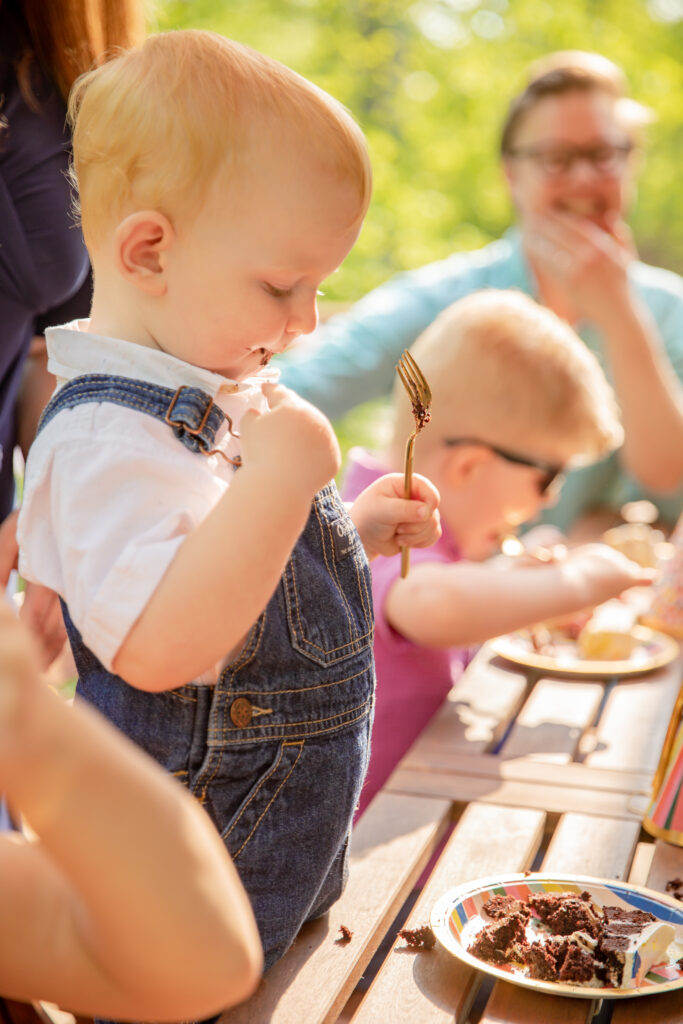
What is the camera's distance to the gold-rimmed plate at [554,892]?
37.8 inches

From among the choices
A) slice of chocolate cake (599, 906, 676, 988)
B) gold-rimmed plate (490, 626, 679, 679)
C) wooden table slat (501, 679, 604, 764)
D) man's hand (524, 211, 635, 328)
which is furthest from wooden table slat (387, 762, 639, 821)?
man's hand (524, 211, 635, 328)

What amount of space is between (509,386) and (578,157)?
4.93 ft

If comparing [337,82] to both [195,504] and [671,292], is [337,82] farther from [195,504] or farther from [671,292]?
[195,504]

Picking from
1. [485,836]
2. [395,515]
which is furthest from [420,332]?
[395,515]

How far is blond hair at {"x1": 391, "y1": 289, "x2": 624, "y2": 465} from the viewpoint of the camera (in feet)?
5.84

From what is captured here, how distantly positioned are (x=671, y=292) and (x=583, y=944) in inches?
98.0

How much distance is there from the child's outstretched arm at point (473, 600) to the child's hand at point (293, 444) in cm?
92

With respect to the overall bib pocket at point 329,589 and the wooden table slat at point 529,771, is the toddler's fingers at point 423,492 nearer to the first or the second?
the overall bib pocket at point 329,589

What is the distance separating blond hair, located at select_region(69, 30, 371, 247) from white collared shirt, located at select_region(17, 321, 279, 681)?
0.13 meters

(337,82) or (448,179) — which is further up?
(337,82)

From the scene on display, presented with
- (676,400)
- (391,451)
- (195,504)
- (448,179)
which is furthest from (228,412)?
(448,179)

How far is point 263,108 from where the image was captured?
0.89m

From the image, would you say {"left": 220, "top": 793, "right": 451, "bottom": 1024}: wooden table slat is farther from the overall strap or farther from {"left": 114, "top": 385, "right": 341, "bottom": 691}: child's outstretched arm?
the overall strap

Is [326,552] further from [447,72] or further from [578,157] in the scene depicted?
[447,72]
